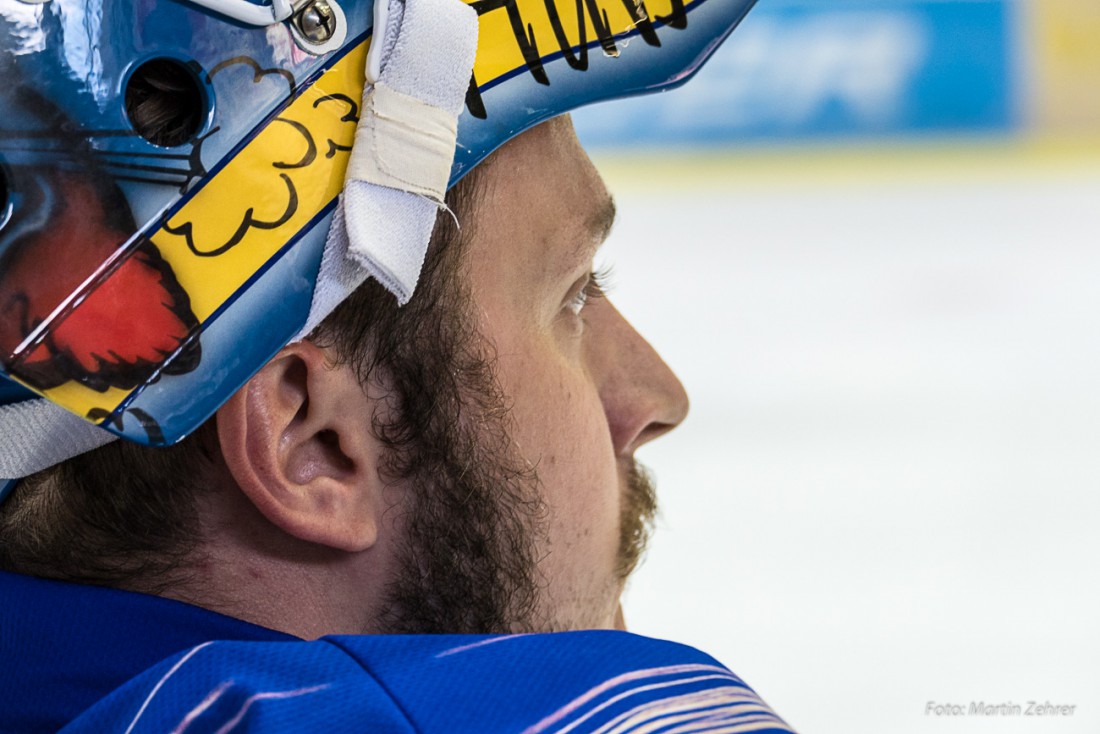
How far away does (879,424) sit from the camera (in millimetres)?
3203

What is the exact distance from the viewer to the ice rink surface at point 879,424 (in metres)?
2.26

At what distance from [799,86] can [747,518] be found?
270 centimetres

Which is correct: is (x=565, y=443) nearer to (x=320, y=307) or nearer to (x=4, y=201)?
(x=320, y=307)

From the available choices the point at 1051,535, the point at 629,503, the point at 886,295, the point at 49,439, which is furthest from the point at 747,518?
the point at 49,439

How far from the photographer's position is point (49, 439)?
78 centimetres

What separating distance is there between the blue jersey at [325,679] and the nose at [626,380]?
0.32 meters

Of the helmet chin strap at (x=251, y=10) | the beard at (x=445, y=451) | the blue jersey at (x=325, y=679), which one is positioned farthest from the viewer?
the beard at (x=445, y=451)

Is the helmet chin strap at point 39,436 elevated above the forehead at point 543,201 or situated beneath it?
situated beneath

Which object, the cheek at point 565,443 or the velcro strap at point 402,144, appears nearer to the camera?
the velcro strap at point 402,144

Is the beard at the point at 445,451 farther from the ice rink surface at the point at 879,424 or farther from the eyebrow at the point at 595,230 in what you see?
the ice rink surface at the point at 879,424

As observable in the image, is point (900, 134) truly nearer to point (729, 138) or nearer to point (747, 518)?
point (729, 138)

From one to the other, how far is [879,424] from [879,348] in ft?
1.60

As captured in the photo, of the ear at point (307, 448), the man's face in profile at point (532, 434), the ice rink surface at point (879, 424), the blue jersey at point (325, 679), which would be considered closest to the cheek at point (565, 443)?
the man's face in profile at point (532, 434)

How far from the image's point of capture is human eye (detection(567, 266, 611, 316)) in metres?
0.94
